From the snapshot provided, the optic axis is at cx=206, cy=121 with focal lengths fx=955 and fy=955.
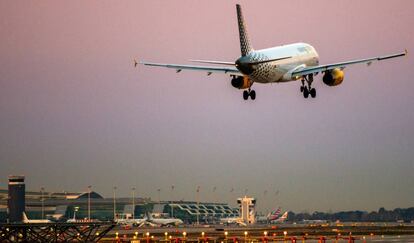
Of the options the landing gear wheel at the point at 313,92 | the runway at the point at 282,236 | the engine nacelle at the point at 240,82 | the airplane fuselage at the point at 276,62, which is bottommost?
the runway at the point at 282,236

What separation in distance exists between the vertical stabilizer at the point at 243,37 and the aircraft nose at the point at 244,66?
2.59 m

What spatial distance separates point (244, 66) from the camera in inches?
4333

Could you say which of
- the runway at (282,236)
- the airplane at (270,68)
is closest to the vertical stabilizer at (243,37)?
the airplane at (270,68)

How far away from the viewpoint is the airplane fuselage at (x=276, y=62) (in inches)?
4360

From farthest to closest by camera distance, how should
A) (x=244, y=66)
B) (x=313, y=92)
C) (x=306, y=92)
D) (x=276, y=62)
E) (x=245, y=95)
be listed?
(x=245, y=95)
(x=306, y=92)
(x=313, y=92)
(x=276, y=62)
(x=244, y=66)

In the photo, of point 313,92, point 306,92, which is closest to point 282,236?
point 306,92

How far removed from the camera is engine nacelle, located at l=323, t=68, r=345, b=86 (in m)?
117

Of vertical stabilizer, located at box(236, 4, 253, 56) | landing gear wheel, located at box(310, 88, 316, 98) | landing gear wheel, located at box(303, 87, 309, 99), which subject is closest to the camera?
vertical stabilizer, located at box(236, 4, 253, 56)

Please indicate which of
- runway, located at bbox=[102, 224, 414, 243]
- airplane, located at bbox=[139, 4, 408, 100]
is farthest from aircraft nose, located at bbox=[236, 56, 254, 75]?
runway, located at bbox=[102, 224, 414, 243]

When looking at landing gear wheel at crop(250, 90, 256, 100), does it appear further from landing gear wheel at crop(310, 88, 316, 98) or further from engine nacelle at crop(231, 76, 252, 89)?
landing gear wheel at crop(310, 88, 316, 98)

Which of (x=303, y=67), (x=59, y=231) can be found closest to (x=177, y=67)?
(x=303, y=67)

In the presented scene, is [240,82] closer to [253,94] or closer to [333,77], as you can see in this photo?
[253,94]

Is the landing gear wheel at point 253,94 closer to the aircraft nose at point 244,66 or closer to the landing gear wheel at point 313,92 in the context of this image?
the landing gear wheel at point 313,92

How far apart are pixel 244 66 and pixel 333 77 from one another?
1296 centimetres
